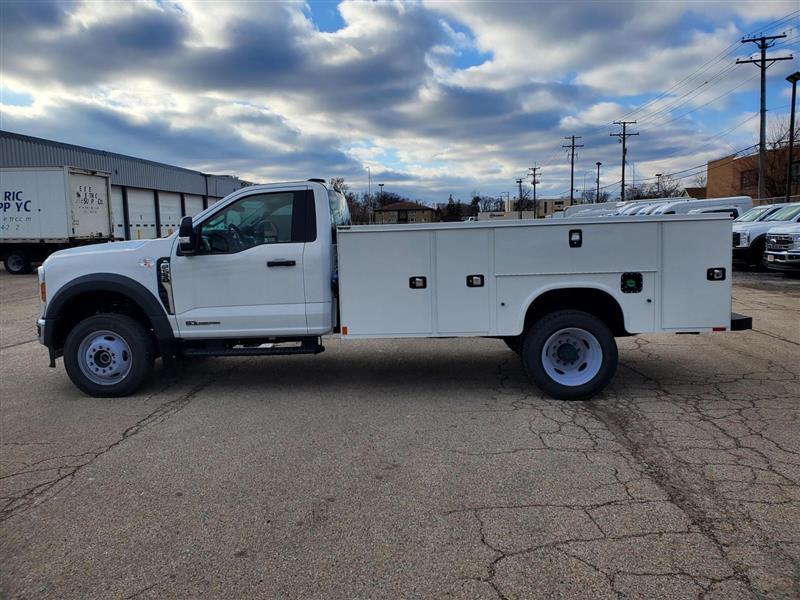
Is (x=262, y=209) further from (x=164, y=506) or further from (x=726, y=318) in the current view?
(x=726, y=318)

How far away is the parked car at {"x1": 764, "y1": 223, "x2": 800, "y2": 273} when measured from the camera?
51.4ft

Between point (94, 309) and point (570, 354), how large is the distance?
16.9ft

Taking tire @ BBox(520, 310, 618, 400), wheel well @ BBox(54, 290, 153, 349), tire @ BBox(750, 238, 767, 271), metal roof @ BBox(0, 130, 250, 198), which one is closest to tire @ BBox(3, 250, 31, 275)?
metal roof @ BBox(0, 130, 250, 198)

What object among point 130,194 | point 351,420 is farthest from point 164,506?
point 130,194

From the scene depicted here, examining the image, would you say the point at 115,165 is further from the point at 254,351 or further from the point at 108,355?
the point at 254,351

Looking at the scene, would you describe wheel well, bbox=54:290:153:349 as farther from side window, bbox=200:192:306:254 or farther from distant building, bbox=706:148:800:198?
distant building, bbox=706:148:800:198

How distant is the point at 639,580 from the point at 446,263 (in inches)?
139

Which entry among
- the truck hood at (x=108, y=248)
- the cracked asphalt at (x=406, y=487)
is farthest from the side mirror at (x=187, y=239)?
the cracked asphalt at (x=406, y=487)

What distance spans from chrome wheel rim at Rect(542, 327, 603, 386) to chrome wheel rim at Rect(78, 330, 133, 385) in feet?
14.2

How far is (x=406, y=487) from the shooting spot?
402cm

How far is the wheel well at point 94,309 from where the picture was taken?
21.0 ft

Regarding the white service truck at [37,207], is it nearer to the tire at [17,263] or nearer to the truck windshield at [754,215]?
the tire at [17,263]

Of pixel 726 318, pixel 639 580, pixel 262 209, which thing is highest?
pixel 262 209

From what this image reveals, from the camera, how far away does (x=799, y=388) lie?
612 centimetres
